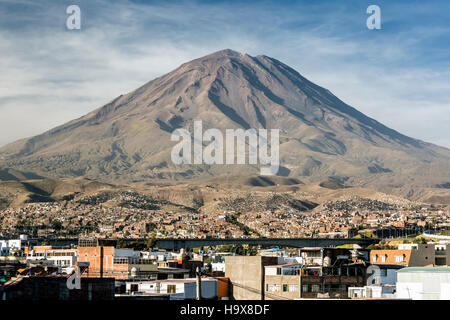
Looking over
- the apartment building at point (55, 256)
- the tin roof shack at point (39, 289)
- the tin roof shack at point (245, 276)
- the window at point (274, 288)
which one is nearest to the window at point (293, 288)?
the window at point (274, 288)

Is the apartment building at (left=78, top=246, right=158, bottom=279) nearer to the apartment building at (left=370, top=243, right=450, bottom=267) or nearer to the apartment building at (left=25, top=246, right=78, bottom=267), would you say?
the apartment building at (left=370, top=243, right=450, bottom=267)

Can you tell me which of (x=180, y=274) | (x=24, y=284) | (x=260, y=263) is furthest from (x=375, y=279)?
(x=24, y=284)

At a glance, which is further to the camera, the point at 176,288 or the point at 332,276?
the point at 332,276

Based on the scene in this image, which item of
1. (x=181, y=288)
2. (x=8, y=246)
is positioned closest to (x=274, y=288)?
(x=181, y=288)

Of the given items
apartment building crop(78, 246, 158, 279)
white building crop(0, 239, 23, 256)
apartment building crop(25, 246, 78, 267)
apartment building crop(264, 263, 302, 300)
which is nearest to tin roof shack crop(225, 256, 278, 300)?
apartment building crop(264, 263, 302, 300)

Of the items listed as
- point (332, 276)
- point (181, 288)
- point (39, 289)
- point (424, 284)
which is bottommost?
point (332, 276)

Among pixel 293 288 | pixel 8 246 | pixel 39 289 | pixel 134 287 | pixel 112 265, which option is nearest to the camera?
pixel 39 289

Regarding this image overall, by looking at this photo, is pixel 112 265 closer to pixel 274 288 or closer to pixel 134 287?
pixel 274 288
